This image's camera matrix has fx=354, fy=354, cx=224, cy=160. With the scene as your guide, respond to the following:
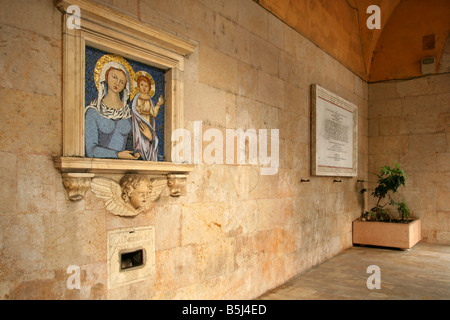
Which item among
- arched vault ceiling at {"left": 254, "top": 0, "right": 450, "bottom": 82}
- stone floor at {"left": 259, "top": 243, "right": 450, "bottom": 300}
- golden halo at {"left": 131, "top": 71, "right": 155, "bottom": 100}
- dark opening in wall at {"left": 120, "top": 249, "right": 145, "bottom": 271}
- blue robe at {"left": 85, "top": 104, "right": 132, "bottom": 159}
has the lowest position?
stone floor at {"left": 259, "top": 243, "right": 450, "bottom": 300}

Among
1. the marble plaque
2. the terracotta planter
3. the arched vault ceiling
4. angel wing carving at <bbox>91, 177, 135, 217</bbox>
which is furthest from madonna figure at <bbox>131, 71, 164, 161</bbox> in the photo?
the terracotta planter

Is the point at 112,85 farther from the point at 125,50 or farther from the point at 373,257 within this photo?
the point at 373,257

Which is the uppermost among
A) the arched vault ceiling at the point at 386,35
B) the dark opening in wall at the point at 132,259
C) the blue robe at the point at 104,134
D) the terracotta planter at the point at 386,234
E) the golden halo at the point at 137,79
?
the arched vault ceiling at the point at 386,35

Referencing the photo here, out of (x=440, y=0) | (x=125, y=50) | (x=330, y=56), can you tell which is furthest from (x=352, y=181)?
(x=125, y=50)

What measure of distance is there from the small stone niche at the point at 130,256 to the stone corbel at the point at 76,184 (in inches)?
14.4

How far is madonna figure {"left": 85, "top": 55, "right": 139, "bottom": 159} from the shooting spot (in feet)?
7.27

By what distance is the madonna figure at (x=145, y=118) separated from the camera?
8.21 ft

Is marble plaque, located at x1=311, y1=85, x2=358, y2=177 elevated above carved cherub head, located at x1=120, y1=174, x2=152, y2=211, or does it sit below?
above

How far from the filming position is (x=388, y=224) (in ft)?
19.9

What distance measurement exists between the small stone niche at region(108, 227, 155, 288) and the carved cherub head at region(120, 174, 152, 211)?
206 millimetres

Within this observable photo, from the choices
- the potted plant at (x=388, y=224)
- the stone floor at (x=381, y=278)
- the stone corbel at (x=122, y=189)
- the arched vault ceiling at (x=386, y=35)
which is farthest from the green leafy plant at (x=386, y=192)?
the stone corbel at (x=122, y=189)

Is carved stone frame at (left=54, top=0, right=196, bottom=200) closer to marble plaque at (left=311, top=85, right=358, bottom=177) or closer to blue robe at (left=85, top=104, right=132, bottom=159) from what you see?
blue robe at (left=85, top=104, right=132, bottom=159)

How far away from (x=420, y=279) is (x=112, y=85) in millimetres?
4151

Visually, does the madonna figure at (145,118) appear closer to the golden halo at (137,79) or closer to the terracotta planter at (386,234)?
the golden halo at (137,79)
